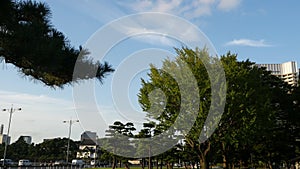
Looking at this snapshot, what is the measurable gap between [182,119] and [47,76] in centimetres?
969

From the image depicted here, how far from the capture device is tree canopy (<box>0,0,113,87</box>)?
534cm

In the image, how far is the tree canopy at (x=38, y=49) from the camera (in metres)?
5.34

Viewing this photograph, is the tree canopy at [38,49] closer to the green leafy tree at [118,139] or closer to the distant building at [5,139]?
the green leafy tree at [118,139]

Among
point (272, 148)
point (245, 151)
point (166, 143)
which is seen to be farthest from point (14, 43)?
point (272, 148)

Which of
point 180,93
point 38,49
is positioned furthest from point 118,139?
point 38,49

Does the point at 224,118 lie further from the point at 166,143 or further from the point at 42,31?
the point at 42,31

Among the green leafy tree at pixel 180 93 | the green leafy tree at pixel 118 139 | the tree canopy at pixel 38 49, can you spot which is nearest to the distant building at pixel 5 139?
the green leafy tree at pixel 118 139

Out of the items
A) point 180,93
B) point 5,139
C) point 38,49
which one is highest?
point 180,93

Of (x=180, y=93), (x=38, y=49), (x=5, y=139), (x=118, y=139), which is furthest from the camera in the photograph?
(x=5, y=139)

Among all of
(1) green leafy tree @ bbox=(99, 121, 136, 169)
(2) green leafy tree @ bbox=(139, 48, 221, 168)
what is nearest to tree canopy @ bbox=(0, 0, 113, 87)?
(2) green leafy tree @ bbox=(139, 48, 221, 168)

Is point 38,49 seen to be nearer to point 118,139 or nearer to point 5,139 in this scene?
point 118,139

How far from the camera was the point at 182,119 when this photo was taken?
15.3 metres

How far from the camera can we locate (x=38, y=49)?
5258 mm

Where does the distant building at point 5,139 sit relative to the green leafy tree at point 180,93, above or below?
below
